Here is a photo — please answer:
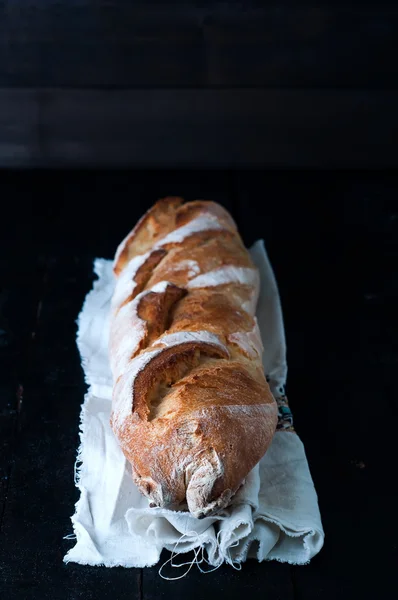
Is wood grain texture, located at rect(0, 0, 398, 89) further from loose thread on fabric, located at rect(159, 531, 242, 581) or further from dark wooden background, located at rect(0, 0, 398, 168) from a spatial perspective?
loose thread on fabric, located at rect(159, 531, 242, 581)

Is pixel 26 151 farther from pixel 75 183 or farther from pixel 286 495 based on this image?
pixel 286 495

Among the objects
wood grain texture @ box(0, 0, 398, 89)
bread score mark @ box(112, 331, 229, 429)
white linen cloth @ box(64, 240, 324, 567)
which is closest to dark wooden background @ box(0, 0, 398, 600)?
wood grain texture @ box(0, 0, 398, 89)

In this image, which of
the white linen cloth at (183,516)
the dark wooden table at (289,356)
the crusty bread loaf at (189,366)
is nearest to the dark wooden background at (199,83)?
the dark wooden table at (289,356)

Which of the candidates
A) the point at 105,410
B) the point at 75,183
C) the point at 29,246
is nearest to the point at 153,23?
the point at 75,183

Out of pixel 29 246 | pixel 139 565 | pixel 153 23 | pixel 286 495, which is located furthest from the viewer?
pixel 153 23

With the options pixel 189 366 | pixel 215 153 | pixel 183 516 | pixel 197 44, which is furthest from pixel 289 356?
pixel 197 44

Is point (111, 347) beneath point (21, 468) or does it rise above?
above

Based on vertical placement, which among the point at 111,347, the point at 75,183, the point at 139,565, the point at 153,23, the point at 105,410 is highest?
the point at 153,23

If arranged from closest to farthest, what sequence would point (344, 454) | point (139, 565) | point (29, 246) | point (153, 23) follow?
point (139, 565) → point (344, 454) → point (29, 246) → point (153, 23)
